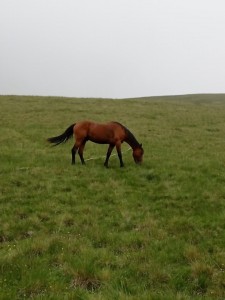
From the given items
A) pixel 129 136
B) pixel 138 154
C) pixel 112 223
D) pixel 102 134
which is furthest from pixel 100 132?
pixel 112 223

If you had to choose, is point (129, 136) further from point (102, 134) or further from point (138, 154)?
point (102, 134)

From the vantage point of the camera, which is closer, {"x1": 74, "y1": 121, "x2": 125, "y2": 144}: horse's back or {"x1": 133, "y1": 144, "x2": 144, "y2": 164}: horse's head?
{"x1": 74, "y1": 121, "x2": 125, "y2": 144}: horse's back

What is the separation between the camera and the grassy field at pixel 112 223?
7.21 m

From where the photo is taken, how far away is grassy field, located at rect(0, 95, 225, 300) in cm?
721

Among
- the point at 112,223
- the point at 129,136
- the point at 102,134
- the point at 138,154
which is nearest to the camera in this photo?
the point at 112,223

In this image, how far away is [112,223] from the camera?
10406 millimetres

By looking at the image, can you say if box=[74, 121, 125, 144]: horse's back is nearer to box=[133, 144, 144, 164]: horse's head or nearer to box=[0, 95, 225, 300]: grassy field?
box=[133, 144, 144, 164]: horse's head

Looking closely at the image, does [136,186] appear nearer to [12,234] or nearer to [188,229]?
[188,229]

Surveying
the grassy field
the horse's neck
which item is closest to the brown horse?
the horse's neck

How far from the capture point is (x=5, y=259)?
7.96 m

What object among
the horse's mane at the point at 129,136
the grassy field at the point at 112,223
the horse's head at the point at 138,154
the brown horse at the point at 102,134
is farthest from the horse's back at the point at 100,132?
the grassy field at the point at 112,223

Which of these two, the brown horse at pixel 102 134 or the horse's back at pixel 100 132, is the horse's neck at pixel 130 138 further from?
the horse's back at pixel 100 132

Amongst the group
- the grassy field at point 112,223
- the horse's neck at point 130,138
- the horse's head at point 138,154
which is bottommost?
the grassy field at point 112,223

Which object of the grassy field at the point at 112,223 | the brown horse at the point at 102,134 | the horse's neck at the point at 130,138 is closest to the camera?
the grassy field at the point at 112,223
